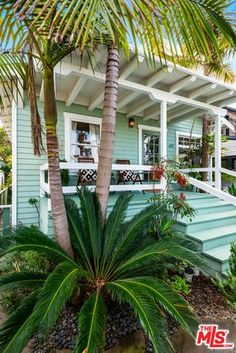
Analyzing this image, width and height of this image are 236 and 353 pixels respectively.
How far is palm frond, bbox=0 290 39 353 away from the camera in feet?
5.72

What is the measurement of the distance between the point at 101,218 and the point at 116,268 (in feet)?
2.18

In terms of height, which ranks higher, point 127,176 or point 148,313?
point 127,176

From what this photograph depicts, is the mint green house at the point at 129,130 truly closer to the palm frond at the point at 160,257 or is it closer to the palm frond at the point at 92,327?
the palm frond at the point at 160,257

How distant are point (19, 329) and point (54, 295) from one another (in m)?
0.43

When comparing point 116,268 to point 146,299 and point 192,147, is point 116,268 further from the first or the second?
point 192,147

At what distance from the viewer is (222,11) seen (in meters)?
1.99

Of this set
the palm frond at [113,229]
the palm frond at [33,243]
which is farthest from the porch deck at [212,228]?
the palm frond at [33,243]

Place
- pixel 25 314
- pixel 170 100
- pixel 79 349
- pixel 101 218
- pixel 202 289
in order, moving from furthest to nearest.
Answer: pixel 170 100 < pixel 202 289 < pixel 101 218 < pixel 25 314 < pixel 79 349

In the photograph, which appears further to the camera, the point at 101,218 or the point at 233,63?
the point at 233,63

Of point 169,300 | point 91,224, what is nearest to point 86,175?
point 91,224

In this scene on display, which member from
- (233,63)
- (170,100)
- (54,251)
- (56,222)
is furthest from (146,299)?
(233,63)

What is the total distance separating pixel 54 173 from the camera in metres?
2.65

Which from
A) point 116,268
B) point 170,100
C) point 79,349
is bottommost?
point 79,349

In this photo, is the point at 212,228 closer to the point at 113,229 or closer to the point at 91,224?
the point at 113,229
